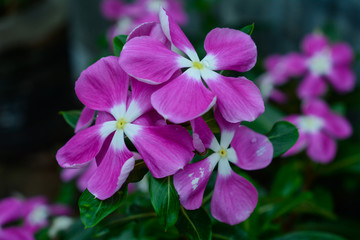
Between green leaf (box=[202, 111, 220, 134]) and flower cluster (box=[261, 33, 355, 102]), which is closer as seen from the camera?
green leaf (box=[202, 111, 220, 134])

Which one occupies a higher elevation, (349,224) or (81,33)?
(81,33)

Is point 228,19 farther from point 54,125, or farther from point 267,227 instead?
point 267,227

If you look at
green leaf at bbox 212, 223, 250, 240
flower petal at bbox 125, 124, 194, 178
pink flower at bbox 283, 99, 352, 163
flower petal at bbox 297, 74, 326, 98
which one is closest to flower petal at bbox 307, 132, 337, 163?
pink flower at bbox 283, 99, 352, 163

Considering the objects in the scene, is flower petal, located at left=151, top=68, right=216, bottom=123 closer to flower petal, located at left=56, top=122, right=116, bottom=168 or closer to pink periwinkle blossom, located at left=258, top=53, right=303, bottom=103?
flower petal, located at left=56, top=122, right=116, bottom=168

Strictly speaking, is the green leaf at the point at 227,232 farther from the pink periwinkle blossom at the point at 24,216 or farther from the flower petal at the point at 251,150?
the pink periwinkle blossom at the point at 24,216

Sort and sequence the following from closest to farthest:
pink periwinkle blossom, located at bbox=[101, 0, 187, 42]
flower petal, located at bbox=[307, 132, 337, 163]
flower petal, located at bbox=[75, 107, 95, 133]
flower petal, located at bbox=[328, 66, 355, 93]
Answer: flower petal, located at bbox=[75, 107, 95, 133] → flower petal, located at bbox=[307, 132, 337, 163] → flower petal, located at bbox=[328, 66, 355, 93] → pink periwinkle blossom, located at bbox=[101, 0, 187, 42]

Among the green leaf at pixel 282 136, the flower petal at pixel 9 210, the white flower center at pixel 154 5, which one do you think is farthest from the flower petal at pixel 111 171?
the white flower center at pixel 154 5

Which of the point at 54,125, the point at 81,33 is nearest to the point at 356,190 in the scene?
the point at 54,125
